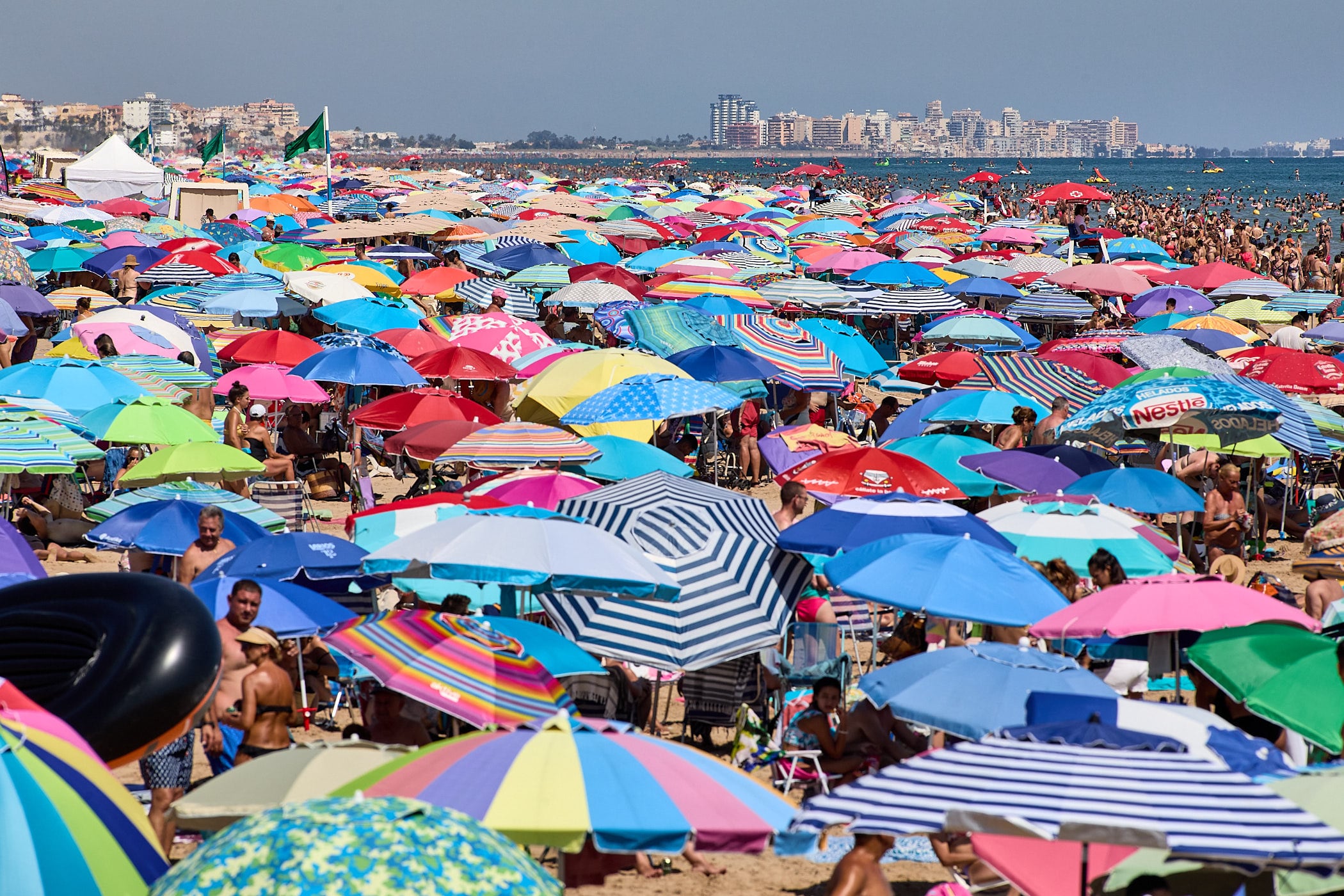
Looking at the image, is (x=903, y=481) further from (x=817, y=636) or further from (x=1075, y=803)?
(x=1075, y=803)

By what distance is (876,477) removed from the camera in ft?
25.8

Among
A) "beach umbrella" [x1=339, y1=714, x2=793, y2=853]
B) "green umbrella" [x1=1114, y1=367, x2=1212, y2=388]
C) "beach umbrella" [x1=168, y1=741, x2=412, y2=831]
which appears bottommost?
"beach umbrella" [x1=168, y1=741, x2=412, y2=831]

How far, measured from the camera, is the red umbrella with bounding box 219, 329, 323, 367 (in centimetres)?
1175

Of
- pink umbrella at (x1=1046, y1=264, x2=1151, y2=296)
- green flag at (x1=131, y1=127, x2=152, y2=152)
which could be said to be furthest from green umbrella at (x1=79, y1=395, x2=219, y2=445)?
green flag at (x1=131, y1=127, x2=152, y2=152)

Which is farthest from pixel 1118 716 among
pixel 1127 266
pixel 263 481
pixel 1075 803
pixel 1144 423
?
pixel 1127 266

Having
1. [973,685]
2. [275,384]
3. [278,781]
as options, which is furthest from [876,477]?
[275,384]

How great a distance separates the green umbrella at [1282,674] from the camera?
434 cm

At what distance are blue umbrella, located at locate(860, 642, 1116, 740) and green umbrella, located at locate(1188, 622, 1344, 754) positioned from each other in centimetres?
39

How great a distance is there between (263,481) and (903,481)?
14.4 ft

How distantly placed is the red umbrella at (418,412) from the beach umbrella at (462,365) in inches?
47.0

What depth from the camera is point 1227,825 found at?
3.07m

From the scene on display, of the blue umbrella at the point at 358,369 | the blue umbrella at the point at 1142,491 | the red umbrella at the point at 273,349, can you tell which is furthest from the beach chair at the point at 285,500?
the blue umbrella at the point at 1142,491

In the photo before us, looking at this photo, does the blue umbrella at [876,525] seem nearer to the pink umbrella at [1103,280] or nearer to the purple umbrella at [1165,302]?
the purple umbrella at [1165,302]

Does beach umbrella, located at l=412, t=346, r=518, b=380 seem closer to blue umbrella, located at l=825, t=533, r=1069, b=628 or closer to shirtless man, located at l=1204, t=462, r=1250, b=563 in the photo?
shirtless man, located at l=1204, t=462, r=1250, b=563
